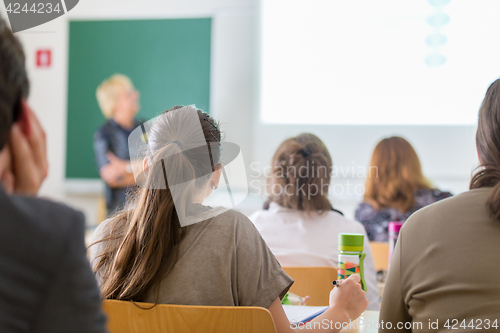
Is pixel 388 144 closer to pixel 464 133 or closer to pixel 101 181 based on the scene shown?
pixel 464 133

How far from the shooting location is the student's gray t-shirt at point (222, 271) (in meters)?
0.91

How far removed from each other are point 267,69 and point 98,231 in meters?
2.63

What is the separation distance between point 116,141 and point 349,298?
125 inches

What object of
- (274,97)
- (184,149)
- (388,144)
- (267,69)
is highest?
(267,69)

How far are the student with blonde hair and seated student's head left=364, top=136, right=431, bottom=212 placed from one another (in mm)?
2188

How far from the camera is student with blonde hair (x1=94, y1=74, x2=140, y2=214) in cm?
377

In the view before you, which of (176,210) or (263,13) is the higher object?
(263,13)

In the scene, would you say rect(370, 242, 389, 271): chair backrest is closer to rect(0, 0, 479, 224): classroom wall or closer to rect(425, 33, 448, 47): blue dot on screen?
rect(0, 0, 479, 224): classroom wall

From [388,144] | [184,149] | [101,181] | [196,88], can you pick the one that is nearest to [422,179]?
[388,144]

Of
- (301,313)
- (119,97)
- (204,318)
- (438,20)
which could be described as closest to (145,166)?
(204,318)

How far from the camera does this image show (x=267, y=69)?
3461 mm

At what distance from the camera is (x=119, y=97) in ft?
12.7

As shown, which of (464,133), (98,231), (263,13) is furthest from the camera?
(263,13)

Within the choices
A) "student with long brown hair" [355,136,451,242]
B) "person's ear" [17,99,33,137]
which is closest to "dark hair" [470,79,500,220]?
"person's ear" [17,99,33,137]
